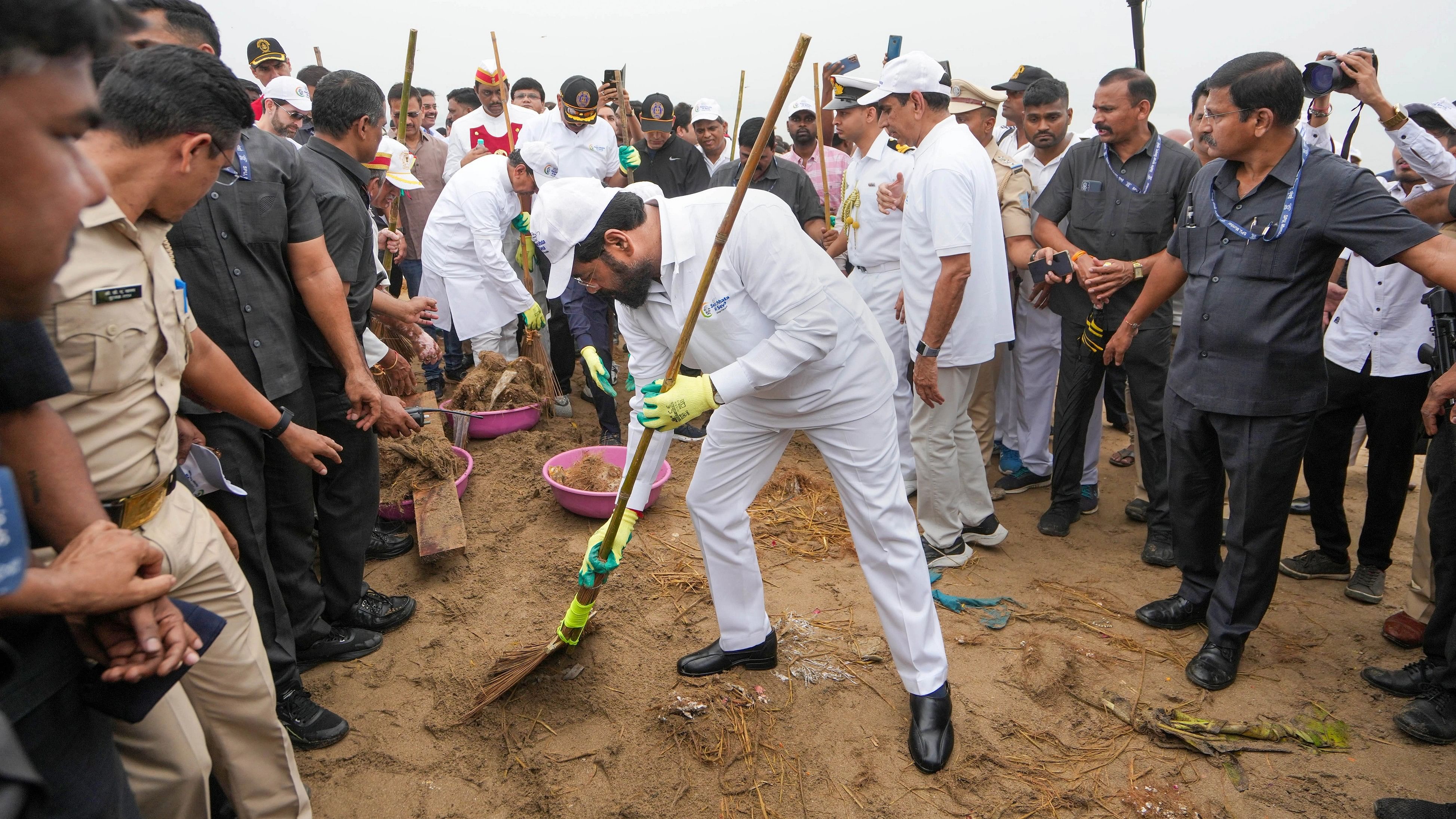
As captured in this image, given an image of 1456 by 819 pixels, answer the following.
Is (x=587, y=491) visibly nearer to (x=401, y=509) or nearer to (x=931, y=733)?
(x=401, y=509)

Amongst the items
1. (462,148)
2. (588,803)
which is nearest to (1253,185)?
(588,803)

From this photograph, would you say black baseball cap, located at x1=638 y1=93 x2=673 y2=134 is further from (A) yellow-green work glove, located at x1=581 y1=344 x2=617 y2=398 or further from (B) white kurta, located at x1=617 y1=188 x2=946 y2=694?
(B) white kurta, located at x1=617 y1=188 x2=946 y2=694

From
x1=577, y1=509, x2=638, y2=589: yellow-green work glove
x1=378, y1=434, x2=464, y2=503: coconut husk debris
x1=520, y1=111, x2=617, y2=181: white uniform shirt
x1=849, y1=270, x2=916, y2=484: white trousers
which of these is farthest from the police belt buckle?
x1=520, y1=111, x2=617, y2=181: white uniform shirt

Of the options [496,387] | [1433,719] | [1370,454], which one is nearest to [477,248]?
[496,387]

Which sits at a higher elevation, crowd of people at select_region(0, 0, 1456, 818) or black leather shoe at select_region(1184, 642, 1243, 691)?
crowd of people at select_region(0, 0, 1456, 818)

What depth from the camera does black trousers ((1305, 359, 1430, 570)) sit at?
3766 millimetres

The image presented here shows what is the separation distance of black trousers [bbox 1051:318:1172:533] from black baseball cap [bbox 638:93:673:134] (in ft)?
13.7

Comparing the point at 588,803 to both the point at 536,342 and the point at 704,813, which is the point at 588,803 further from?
the point at 536,342

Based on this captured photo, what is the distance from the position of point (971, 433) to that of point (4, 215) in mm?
4012

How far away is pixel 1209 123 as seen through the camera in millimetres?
3133

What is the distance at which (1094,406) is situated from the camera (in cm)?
462

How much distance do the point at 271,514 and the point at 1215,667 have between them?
3.81 m

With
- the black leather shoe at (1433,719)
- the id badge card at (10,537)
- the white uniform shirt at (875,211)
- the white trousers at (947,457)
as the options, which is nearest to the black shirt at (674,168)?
the white uniform shirt at (875,211)

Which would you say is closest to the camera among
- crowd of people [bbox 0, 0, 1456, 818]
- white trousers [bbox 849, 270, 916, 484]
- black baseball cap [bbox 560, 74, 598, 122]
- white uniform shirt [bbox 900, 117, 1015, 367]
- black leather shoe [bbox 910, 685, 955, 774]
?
crowd of people [bbox 0, 0, 1456, 818]
